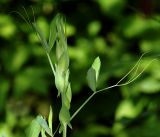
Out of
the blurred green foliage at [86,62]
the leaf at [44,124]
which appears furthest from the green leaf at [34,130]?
the blurred green foliage at [86,62]

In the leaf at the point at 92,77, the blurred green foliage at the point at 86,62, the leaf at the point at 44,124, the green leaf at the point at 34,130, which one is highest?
the leaf at the point at 92,77

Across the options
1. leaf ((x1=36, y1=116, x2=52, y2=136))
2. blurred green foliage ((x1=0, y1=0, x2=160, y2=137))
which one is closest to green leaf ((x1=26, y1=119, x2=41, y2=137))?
leaf ((x1=36, y1=116, x2=52, y2=136))

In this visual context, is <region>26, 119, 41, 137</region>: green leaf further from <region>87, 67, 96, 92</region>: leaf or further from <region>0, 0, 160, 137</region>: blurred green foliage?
<region>0, 0, 160, 137</region>: blurred green foliage

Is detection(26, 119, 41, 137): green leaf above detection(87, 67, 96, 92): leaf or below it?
below

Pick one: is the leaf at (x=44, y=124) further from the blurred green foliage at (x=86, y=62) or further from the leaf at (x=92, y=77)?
the blurred green foliage at (x=86, y=62)

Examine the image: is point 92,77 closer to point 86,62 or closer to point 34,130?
point 34,130

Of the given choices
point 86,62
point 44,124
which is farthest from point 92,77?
point 86,62

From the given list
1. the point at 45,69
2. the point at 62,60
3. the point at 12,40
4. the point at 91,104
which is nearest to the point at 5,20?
the point at 12,40

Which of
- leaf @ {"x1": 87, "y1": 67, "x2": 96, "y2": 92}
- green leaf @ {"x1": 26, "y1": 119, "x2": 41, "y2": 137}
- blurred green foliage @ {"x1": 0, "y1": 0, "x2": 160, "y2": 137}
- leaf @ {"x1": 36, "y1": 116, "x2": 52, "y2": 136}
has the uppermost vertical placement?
leaf @ {"x1": 87, "y1": 67, "x2": 96, "y2": 92}
